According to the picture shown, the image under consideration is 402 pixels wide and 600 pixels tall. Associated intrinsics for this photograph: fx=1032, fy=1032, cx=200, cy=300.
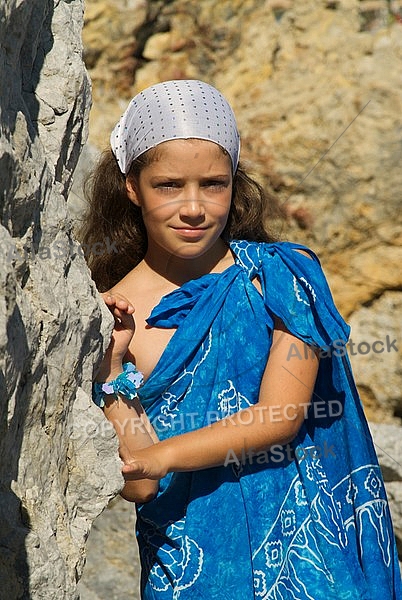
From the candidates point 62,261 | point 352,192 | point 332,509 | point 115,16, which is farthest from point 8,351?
point 115,16

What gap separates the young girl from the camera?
2.13 metres

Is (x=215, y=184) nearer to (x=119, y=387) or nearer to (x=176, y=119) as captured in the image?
(x=176, y=119)

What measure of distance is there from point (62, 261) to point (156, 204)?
46 centimetres

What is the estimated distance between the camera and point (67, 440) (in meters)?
1.83

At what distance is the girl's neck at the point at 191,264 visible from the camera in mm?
2301

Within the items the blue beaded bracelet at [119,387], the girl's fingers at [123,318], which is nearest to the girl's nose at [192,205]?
the girl's fingers at [123,318]

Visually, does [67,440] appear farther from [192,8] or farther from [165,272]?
[192,8]

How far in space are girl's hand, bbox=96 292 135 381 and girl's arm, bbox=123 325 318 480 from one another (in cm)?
18

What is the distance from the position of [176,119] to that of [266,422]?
664 mm

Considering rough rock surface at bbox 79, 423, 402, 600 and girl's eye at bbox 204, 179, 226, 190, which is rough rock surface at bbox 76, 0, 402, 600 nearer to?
rough rock surface at bbox 79, 423, 402, 600

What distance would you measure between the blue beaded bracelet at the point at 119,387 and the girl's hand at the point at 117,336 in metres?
0.02

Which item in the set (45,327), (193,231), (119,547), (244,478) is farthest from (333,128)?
(45,327)

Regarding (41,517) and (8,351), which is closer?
(8,351)

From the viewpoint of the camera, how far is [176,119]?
2188mm
